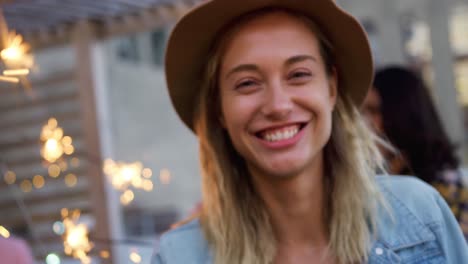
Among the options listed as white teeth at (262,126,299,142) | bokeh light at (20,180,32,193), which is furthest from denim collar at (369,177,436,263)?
bokeh light at (20,180,32,193)

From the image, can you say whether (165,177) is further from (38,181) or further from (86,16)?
(86,16)

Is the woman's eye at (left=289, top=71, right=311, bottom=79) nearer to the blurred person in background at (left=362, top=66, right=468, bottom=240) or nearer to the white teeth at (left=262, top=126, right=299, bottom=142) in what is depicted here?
the white teeth at (left=262, top=126, right=299, bottom=142)

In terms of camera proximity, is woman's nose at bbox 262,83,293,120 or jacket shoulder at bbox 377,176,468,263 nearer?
woman's nose at bbox 262,83,293,120

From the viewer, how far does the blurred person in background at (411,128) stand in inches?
129

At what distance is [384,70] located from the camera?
3514 mm

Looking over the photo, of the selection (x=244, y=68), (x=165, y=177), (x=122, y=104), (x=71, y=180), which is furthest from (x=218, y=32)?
(x=122, y=104)

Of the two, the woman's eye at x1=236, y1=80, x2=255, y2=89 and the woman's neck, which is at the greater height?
the woman's eye at x1=236, y1=80, x2=255, y2=89

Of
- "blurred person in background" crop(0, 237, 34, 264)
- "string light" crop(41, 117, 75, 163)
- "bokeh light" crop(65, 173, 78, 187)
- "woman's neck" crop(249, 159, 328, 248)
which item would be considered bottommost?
"woman's neck" crop(249, 159, 328, 248)

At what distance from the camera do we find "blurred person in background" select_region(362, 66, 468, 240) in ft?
10.7

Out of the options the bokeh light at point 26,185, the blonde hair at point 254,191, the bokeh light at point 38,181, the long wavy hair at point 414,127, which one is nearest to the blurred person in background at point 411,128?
the long wavy hair at point 414,127

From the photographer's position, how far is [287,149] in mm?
1973

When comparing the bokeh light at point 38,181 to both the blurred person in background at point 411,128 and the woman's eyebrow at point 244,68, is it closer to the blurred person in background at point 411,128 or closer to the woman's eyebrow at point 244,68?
the blurred person in background at point 411,128

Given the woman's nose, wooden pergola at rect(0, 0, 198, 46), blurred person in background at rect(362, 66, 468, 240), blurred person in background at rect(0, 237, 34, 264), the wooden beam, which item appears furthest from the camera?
the wooden beam

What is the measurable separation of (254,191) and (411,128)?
132 centimetres
